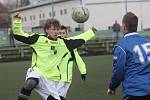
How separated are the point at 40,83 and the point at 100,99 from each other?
3753mm

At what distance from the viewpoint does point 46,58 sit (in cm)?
911

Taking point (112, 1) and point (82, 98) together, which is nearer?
point (82, 98)

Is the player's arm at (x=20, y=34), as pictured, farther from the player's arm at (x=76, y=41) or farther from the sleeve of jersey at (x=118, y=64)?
the sleeve of jersey at (x=118, y=64)

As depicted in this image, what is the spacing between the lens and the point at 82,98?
12.8 meters

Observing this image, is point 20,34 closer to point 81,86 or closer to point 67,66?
point 67,66

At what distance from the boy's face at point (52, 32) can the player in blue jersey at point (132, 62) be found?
285 centimetres

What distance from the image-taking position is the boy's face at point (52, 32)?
9.10 metres

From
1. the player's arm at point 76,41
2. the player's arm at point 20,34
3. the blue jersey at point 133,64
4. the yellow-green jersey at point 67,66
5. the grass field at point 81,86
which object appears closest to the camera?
the blue jersey at point 133,64

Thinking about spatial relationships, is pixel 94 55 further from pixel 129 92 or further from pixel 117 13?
pixel 117 13

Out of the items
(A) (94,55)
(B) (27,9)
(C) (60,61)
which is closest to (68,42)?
(C) (60,61)

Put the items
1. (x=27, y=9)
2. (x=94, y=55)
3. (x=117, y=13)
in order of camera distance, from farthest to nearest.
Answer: (x=27, y=9) → (x=117, y=13) → (x=94, y=55)

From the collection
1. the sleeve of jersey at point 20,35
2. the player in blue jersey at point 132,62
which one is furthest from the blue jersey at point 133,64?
the sleeve of jersey at point 20,35

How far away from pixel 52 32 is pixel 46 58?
47 centimetres

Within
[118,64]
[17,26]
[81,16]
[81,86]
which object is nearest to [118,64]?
[118,64]
